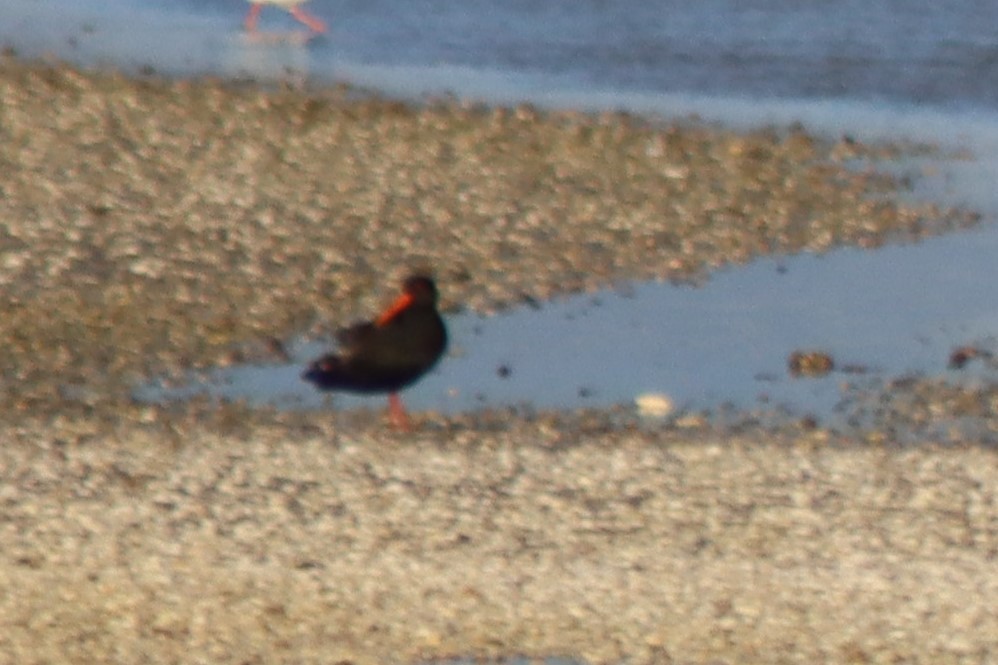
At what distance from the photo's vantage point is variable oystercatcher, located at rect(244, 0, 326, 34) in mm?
23094

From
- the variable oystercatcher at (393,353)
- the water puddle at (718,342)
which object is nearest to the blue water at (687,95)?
the water puddle at (718,342)

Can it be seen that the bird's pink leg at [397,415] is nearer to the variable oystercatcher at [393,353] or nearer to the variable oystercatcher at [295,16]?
the variable oystercatcher at [393,353]

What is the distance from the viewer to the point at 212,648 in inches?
302

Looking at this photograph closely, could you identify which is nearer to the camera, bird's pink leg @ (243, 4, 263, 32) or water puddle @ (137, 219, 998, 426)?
water puddle @ (137, 219, 998, 426)

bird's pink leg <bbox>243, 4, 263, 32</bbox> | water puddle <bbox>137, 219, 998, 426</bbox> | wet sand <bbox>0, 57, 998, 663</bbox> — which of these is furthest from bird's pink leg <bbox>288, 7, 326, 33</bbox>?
water puddle <bbox>137, 219, 998, 426</bbox>

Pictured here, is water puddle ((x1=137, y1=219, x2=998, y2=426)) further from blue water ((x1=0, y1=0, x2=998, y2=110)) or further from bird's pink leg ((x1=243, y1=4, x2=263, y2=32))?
bird's pink leg ((x1=243, y1=4, x2=263, y2=32))

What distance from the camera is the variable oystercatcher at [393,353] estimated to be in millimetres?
10203

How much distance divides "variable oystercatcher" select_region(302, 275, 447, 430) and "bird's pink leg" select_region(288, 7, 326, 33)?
1296 centimetres

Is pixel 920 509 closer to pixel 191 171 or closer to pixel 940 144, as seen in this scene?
pixel 191 171

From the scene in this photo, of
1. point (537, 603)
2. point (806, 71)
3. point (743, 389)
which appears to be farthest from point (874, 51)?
→ point (537, 603)

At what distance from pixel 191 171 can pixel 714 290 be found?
367 centimetres

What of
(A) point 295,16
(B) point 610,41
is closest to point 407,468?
(B) point 610,41

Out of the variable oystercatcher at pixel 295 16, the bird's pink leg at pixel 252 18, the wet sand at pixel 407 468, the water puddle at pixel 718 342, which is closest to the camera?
the wet sand at pixel 407 468

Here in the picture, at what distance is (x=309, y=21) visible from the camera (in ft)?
75.8
